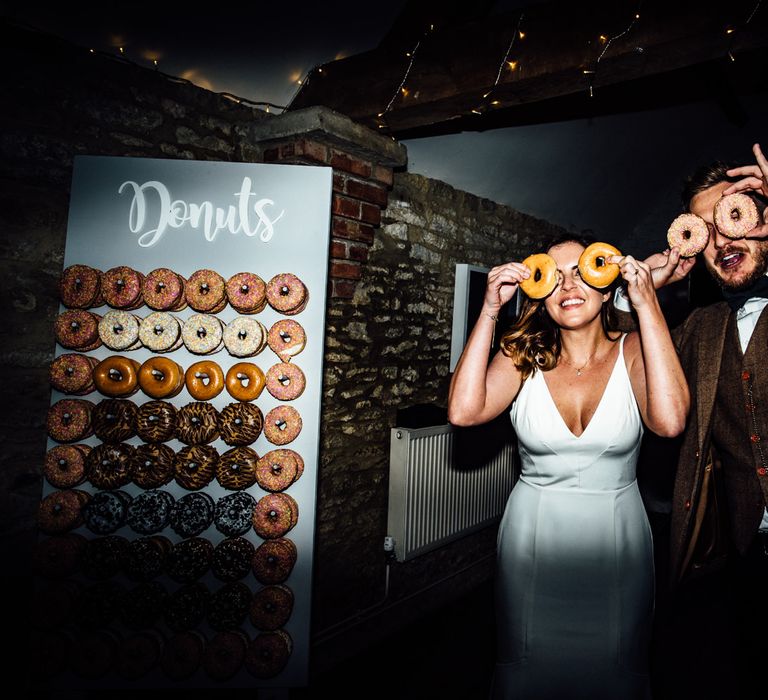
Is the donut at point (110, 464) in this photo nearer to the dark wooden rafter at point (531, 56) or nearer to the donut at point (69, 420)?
the donut at point (69, 420)

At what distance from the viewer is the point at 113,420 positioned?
200 centimetres

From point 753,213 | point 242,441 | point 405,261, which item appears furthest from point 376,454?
point 753,213

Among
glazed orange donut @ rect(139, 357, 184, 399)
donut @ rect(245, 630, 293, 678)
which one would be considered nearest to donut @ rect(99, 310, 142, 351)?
glazed orange donut @ rect(139, 357, 184, 399)

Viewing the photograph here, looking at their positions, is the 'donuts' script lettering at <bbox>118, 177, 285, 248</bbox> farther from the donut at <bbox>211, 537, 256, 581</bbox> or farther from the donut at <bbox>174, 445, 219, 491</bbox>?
the donut at <bbox>211, 537, 256, 581</bbox>

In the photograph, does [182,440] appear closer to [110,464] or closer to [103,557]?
[110,464]

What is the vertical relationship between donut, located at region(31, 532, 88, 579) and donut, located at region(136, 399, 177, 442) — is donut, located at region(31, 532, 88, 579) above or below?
below

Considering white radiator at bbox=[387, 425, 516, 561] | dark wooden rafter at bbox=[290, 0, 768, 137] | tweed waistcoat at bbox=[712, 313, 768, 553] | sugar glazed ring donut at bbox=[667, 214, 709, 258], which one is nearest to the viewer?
tweed waistcoat at bbox=[712, 313, 768, 553]

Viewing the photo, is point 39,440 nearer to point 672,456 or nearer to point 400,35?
point 400,35

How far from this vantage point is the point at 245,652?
2.04 m

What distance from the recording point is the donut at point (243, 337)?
2045mm

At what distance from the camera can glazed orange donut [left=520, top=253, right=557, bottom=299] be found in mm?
1934

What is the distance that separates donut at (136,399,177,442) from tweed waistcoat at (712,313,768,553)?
215 centimetres

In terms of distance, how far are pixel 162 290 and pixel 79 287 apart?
13.0 inches

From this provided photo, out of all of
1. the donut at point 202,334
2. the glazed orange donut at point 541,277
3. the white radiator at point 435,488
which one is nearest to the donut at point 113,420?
the donut at point 202,334
